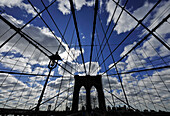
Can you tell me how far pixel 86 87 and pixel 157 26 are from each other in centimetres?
1762

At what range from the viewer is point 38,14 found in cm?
366

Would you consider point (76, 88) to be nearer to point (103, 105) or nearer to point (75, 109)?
point (75, 109)

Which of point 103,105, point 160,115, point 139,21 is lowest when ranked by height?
point 160,115

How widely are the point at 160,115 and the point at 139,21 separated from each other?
1363 centimetres

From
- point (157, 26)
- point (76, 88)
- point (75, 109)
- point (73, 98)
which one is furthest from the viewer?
point (76, 88)

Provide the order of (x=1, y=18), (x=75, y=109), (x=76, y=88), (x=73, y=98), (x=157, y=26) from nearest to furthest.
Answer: (x=1, y=18) < (x=157, y=26) < (x=75, y=109) < (x=73, y=98) < (x=76, y=88)

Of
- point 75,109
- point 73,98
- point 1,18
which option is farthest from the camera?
point 73,98

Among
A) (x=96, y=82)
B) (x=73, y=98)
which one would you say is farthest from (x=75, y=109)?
(x=96, y=82)

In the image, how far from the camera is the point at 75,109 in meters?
15.5

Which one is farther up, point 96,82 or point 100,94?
point 96,82

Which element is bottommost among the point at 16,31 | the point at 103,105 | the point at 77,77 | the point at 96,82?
the point at 103,105

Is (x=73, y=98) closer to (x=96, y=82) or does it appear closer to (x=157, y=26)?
(x=96, y=82)

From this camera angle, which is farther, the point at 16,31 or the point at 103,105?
the point at 103,105

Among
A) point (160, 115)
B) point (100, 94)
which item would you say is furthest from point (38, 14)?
point (100, 94)
